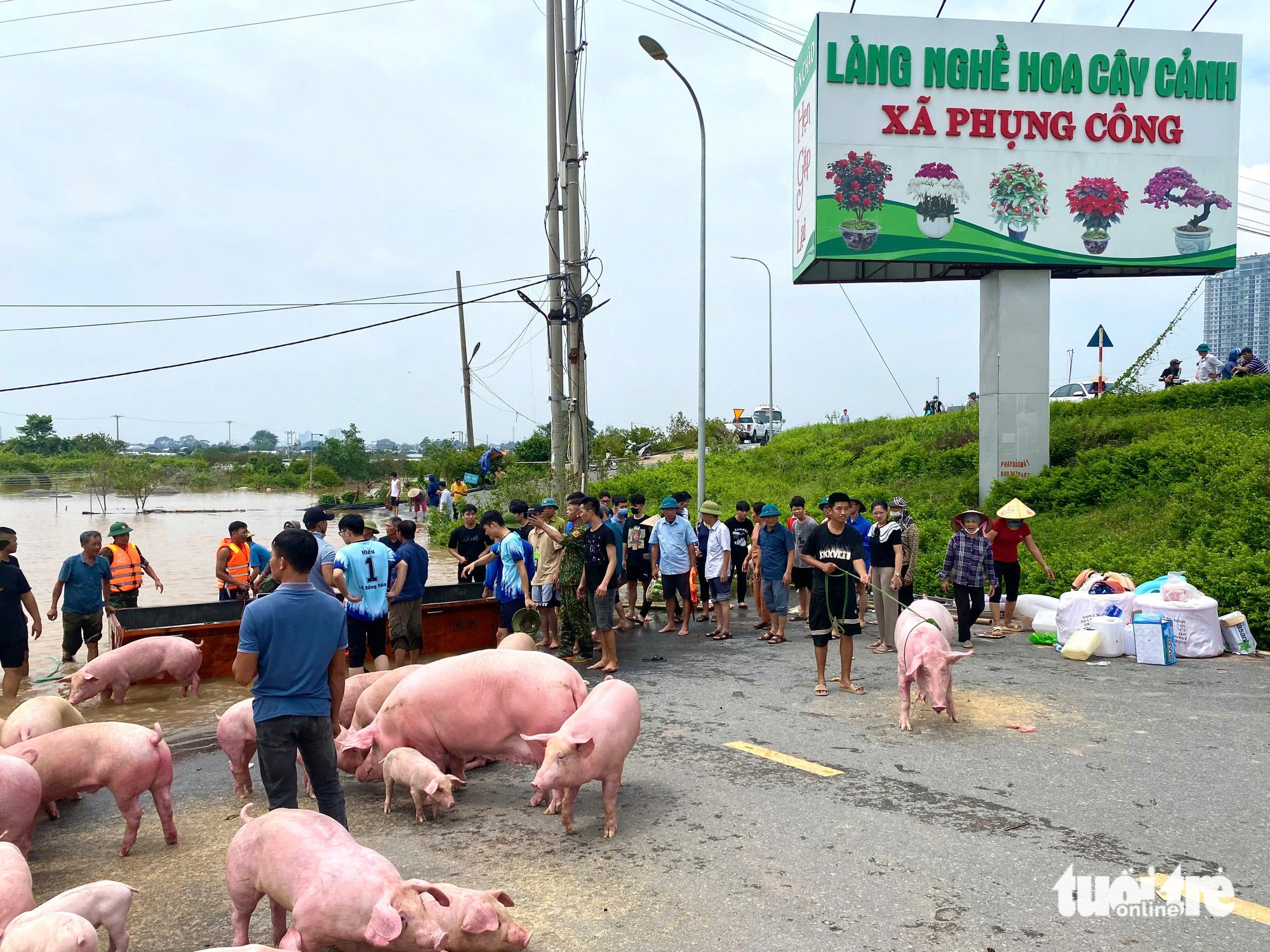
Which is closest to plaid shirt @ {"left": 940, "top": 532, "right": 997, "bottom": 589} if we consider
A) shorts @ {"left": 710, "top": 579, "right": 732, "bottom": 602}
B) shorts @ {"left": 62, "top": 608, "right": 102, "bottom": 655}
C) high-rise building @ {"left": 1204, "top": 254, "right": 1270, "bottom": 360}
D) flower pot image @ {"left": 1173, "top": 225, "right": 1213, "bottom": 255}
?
shorts @ {"left": 710, "top": 579, "right": 732, "bottom": 602}

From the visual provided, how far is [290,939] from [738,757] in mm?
3549

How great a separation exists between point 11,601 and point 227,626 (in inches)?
75.0

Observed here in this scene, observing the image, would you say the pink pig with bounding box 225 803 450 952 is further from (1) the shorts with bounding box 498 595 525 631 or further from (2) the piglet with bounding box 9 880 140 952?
(1) the shorts with bounding box 498 595 525 631

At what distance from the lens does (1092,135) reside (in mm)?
16547

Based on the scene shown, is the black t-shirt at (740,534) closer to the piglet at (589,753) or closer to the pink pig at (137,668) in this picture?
the pink pig at (137,668)

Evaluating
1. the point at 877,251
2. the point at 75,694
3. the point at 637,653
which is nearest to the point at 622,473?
the point at 877,251

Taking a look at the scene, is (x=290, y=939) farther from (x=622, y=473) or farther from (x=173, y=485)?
(x=173, y=485)

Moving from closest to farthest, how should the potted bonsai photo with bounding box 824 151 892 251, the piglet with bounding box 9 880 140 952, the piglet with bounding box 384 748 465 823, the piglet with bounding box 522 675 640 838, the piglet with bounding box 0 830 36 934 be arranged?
the piglet with bounding box 9 880 140 952
the piglet with bounding box 0 830 36 934
the piglet with bounding box 522 675 640 838
the piglet with bounding box 384 748 465 823
the potted bonsai photo with bounding box 824 151 892 251

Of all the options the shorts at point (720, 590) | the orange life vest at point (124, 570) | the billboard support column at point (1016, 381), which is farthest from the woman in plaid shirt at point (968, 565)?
the orange life vest at point (124, 570)

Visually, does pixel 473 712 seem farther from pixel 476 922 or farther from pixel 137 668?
pixel 137 668

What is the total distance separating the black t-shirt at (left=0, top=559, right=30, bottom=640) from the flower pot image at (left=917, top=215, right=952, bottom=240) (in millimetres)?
14350

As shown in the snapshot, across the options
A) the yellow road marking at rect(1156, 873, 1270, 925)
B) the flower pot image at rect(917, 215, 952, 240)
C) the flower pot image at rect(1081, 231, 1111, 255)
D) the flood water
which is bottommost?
the flood water

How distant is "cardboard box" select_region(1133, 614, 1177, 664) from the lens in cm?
951

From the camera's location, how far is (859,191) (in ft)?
53.7
